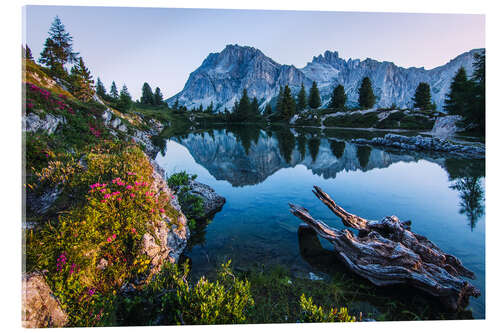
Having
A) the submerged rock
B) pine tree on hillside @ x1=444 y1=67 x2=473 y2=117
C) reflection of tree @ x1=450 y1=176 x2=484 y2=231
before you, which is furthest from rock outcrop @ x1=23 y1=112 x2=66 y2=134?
pine tree on hillside @ x1=444 y1=67 x2=473 y2=117

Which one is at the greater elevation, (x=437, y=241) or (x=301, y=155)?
(x=301, y=155)

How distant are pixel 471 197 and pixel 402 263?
9.71m

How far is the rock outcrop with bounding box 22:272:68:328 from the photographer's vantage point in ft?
10.7

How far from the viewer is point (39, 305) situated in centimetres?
327

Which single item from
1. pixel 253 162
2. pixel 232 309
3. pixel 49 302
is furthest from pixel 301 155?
pixel 49 302

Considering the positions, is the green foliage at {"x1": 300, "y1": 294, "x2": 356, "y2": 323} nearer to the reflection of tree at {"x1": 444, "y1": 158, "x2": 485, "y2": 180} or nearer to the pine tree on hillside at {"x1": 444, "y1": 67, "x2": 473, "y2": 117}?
the reflection of tree at {"x1": 444, "y1": 158, "x2": 485, "y2": 180}

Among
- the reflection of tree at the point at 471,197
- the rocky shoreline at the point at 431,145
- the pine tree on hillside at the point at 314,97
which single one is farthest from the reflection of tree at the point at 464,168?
the pine tree on hillside at the point at 314,97

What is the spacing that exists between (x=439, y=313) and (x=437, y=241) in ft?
12.2

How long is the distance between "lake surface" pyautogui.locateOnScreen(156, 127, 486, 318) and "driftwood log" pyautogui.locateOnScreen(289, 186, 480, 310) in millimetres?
550

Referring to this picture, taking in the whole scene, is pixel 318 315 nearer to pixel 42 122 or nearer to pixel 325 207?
pixel 325 207

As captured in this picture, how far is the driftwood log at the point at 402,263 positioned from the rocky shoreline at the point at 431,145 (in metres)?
24.5

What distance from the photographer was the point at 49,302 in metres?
3.37

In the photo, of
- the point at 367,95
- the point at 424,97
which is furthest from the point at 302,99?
the point at 424,97
